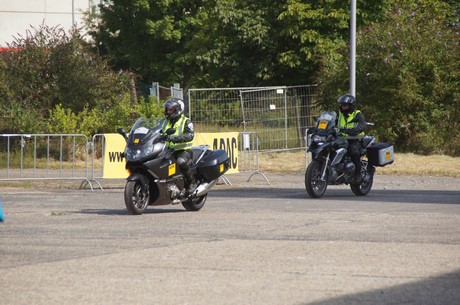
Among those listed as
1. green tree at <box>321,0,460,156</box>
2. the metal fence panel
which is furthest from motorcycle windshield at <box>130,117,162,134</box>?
green tree at <box>321,0,460,156</box>

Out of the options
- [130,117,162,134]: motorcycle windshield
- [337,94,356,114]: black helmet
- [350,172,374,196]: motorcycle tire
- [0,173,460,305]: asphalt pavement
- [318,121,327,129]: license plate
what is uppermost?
[337,94,356,114]: black helmet

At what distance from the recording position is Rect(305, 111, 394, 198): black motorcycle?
17.6m

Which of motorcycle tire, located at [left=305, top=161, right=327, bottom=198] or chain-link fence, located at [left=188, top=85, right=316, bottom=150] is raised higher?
chain-link fence, located at [left=188, top=85, right=316, bottom=150]

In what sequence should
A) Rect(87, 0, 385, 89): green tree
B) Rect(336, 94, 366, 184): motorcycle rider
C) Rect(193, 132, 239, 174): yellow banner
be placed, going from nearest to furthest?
Rect(336, 94, 366, 184): motorcycle rider
Rect(193, 132, 239, 174): yellow banner
Rect(87, 0, 385, 89): green tree

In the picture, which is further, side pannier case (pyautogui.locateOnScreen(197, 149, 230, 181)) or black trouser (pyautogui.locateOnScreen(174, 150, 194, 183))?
side pannier case (pyautogui.locateOnScreen(197, 149, 230, 181))

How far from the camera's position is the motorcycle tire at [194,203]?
49.5ft

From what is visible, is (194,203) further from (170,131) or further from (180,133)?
(170,131)

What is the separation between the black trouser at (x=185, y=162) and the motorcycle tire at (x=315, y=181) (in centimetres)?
295

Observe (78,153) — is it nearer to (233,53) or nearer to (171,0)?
(233,53)

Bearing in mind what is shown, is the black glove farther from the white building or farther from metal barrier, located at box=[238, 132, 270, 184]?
the white building

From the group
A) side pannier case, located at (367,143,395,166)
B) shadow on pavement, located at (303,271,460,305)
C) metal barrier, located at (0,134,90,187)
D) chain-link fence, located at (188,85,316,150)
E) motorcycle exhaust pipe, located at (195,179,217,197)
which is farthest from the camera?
chain-link fence, located at (188,85,316,150)

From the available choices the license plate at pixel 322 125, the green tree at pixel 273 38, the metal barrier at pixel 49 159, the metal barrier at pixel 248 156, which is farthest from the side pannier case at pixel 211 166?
the green tree at pixel 273 38

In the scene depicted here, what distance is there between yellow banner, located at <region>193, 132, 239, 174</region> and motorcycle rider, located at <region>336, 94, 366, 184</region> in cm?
397

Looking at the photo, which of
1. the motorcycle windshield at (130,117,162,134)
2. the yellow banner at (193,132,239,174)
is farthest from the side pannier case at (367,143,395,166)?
the motorcycle windshield at (130,117,162,134)
